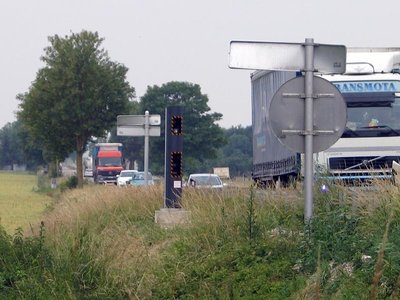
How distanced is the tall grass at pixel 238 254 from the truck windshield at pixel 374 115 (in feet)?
22.2

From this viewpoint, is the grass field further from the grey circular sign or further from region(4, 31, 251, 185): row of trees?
the grey circular sign

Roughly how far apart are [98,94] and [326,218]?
4356 centimetres

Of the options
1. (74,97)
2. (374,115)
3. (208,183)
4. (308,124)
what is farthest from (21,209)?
(308,124)

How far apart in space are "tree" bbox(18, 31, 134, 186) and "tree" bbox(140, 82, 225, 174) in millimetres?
16555

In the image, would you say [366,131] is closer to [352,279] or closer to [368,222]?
[368,222]

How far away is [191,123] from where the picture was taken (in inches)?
3219

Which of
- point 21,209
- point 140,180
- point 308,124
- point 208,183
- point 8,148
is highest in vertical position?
point 8,148

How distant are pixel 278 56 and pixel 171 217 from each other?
466 centimetres

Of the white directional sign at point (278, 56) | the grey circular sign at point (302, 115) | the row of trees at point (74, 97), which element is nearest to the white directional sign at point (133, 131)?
the white directional sign at point (278, 56)

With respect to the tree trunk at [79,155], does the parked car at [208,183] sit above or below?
below

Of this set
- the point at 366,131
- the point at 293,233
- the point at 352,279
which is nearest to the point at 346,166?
the point at 366,131

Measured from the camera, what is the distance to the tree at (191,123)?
74.1 m

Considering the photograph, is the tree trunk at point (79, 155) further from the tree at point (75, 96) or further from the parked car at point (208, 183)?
the parked car at point (208, 183)

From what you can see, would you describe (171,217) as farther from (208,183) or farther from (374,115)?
(374,115)
